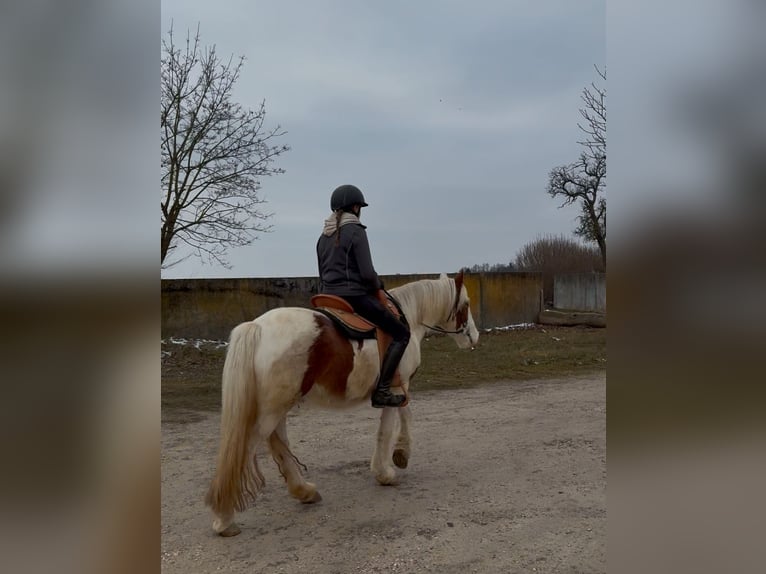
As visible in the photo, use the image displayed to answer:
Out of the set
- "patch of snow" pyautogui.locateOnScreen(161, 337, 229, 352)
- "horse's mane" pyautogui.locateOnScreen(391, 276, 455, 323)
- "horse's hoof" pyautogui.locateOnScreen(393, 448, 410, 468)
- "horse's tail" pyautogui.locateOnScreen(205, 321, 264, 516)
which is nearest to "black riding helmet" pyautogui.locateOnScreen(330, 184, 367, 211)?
"horse's mane" pyautogui.locateOnScreen(391, 276, 455, 323)

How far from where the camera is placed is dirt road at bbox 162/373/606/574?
2977 mm

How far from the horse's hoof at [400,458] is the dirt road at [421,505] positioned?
0.31 ft

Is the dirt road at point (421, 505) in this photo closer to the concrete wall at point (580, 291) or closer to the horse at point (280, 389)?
the horse at point (280, 389)

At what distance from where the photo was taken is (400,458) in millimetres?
4441

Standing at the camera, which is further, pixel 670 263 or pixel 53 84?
pixel 670 263

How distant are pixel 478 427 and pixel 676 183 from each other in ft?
18.2

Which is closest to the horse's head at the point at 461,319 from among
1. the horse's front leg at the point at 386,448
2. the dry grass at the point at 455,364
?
the horse's front leg at the point at 386,448

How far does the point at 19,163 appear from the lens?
1.85ft

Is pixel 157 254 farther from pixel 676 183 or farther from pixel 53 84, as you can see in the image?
pixel 676 183

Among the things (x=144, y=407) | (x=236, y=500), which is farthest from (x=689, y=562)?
(x=236, y=500)

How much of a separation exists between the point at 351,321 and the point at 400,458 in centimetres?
141

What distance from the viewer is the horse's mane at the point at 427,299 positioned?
450 cm

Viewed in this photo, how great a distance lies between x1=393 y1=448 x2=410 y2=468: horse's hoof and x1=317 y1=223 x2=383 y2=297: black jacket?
144cm

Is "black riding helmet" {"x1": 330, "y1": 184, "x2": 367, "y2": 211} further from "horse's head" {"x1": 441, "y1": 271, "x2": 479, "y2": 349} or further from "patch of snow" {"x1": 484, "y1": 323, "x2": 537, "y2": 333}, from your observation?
"patch of snow" {"x1": 484, "y1": 323, "x2": 537, "y2": 333}
